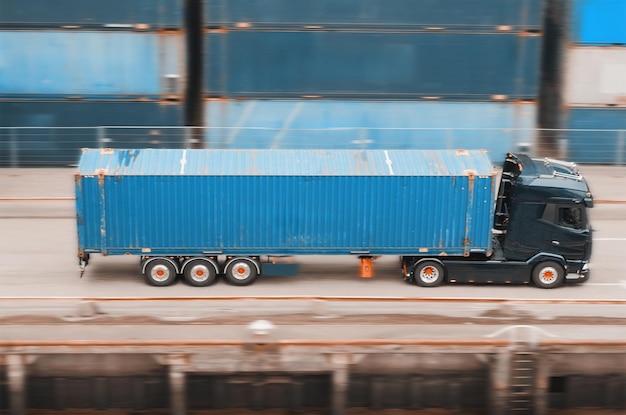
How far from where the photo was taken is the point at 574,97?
2611 centimetres

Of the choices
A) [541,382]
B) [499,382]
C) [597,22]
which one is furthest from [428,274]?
[597,22]

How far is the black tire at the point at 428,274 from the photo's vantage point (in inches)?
707

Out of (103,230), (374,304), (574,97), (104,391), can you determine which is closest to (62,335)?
(104,391)

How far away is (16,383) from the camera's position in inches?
562

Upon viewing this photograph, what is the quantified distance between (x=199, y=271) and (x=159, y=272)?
0.85 metres

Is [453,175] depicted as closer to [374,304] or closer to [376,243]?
[376,243]

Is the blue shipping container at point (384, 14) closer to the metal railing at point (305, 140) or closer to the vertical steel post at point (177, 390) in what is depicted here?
the metal railing at point (305, 140)

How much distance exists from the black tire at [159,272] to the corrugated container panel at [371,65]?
28.5 feet

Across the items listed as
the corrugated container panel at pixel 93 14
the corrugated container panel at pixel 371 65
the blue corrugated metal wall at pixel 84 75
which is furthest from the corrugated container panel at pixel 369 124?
the corrugated container panel at pixel 93 14

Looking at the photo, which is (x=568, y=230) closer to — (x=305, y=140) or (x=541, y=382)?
(x=541, y=382)

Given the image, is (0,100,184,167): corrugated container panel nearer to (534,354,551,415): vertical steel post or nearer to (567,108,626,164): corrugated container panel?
(567,108,626,164): corrugated container panel

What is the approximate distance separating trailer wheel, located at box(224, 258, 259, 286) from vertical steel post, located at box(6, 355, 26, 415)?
16.4 ft

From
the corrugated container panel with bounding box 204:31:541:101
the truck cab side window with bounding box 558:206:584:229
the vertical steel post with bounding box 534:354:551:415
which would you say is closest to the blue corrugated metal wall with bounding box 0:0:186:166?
the corrugated container panel with bounding box 204:31:541:101

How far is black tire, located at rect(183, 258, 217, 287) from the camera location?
17.8 m
